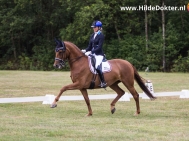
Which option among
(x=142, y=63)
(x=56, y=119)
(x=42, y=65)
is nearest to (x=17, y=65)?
(x=42, y=65)

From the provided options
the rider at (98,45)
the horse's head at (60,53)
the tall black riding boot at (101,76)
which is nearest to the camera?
the horse's head at (60,53)

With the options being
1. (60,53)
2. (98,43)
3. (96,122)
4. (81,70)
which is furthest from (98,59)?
(96,122)

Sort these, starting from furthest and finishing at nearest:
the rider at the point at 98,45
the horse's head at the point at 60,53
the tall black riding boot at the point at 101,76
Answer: the tall black riding boot at the point at 101,76 < the rider at the point at 98,45 < the horse's head at the point at 60,53

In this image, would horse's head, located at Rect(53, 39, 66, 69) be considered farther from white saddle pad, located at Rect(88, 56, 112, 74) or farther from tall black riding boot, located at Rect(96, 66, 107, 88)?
tall black riding boot, located at Rect(96, 66, 107, 88)

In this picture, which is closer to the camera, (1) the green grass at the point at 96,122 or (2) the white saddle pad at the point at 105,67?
(1) the green grass at the point at 96,122

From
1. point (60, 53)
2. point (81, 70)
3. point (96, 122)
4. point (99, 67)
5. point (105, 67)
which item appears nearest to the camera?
point (96, 122)

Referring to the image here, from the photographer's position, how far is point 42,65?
4894 cm

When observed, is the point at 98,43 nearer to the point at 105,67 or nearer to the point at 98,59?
the point at 98,59

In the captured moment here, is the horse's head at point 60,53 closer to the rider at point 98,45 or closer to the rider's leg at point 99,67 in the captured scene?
the rider at point 98,45

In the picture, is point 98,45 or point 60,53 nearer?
point 60,53

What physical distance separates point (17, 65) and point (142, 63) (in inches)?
545

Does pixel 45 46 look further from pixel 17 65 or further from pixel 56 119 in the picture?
pixel 56 119

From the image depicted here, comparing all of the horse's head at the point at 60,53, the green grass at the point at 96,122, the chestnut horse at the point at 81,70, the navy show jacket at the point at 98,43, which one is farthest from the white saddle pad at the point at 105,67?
the green grass at the point at 96,122

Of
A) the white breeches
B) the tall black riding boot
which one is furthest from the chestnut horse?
the white breeches
